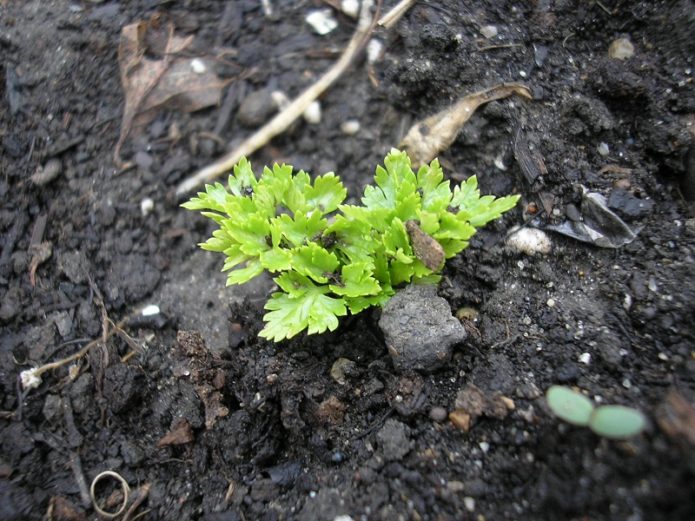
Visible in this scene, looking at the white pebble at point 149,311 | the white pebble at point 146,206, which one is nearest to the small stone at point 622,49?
the white pebble at point 146,206

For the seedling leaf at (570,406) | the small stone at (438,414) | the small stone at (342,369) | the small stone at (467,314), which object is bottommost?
the small stone at (342,369)

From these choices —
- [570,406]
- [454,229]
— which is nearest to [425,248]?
[454,229]

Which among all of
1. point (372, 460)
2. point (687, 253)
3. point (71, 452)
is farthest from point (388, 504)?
point (687, 253)

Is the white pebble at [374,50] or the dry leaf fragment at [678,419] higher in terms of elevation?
the white pebble at [374,50]

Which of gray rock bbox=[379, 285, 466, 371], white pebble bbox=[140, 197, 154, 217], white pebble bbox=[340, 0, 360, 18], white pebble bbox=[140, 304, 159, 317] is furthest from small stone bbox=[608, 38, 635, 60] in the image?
white pebble bbox=[140, 304, 159, 317]

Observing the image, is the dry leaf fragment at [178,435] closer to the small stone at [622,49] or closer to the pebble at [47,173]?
the pebble at [47,173]

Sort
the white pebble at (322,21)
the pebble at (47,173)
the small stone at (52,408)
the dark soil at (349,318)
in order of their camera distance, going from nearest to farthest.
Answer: the dark soil at (349,318) < the small stone at (52,408) < the pebble at (47,173) < the white pebble at (322,21)

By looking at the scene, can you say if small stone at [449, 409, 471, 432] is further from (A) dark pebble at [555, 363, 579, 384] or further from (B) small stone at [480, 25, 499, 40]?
(B) small stone at [480, 25, 499, 40]
